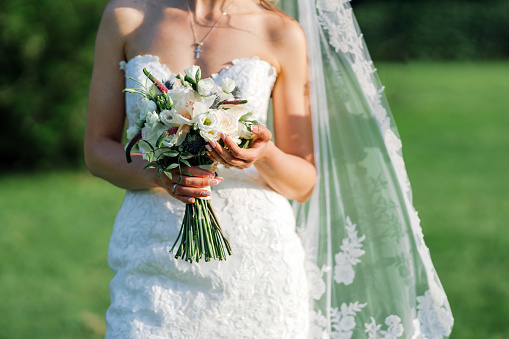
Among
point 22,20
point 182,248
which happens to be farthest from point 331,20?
point 22,20

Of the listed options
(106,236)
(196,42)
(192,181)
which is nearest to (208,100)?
(192,181)

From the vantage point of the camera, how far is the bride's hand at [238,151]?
2375 mm

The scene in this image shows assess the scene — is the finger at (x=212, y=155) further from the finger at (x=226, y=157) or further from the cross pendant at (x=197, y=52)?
the cross pendant at (x=197, y=52)

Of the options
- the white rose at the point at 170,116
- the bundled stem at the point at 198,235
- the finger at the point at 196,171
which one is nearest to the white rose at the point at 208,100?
the white rose at the point at 170,116

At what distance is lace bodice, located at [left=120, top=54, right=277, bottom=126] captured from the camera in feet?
9.09

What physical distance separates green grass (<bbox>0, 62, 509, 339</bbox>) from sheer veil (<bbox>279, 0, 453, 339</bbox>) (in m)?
0.71

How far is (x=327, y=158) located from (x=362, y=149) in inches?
6.7

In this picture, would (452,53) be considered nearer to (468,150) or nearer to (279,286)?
(468,150)

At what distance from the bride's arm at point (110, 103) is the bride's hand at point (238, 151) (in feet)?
1.49

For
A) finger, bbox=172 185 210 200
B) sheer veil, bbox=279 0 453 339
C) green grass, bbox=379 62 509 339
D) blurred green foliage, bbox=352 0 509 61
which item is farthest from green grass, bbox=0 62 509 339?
blurred green foliage, bbox=352 0 509 61

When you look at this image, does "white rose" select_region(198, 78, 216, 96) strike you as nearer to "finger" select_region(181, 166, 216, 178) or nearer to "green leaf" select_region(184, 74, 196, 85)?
"green leaf" select_region(184, 74, 196, 85)

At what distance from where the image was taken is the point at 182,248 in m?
2.56

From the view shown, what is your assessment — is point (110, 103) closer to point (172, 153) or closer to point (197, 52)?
point (197, 52)

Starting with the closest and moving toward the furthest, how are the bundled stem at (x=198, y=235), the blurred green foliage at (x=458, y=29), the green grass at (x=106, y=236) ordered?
1. the bundled stem at (x=198, y=235)
2. the green grass at (x=106, y=236)
3. the blurred green foliage at (x=458, y=29)
